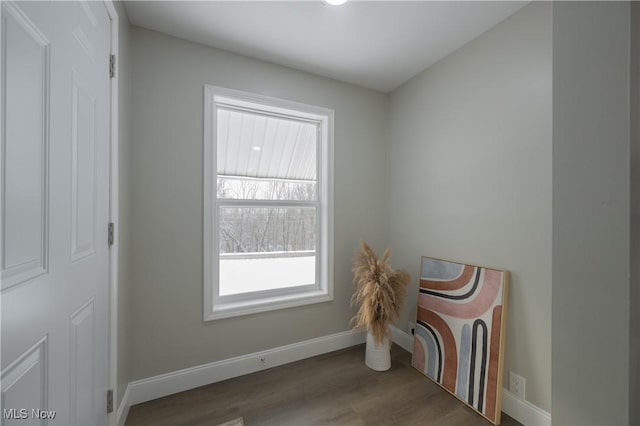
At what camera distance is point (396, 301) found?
2.21 meters

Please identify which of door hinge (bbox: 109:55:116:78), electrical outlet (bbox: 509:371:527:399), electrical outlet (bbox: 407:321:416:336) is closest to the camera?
door hinge (bbox: 109:55:116:78)

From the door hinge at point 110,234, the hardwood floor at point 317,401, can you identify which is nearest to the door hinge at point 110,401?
the hardwood floor at point 317,401

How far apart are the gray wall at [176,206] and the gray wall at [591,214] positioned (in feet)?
6.73

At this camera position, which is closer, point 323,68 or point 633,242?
point 633,242

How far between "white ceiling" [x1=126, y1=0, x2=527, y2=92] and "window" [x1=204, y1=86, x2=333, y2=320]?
1.22 ft

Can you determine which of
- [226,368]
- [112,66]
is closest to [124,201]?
[112,66]

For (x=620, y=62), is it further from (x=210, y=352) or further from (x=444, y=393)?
(x=210, y=352)

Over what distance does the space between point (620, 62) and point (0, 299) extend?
1207 millimetres

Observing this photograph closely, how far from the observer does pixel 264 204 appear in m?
2.39

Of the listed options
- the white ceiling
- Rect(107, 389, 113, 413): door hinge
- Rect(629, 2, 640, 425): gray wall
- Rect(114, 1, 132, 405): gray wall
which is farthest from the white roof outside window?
Rect(629, 2, 640, 425): gray wall

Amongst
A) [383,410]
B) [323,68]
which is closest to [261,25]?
[323,68]

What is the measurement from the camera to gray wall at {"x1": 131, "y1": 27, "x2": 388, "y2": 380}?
6.01ft

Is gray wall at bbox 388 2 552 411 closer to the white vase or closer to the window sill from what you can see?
the white vase

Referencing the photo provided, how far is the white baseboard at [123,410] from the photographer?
61.1 inches
